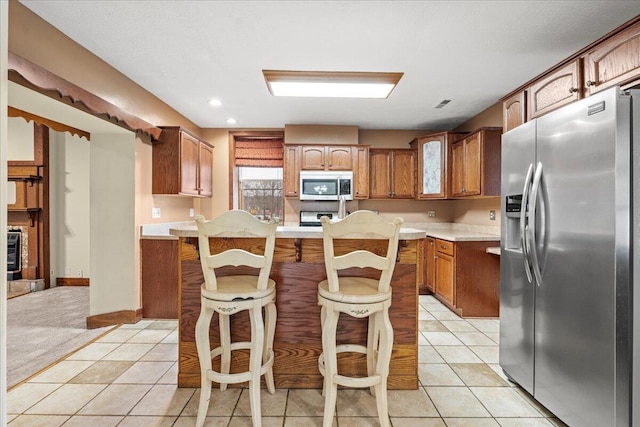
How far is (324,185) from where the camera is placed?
4664mm

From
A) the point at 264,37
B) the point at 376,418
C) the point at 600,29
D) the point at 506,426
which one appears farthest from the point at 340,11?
the point at 506,426

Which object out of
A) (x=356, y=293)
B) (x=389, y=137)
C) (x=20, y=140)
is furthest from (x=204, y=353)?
(x=20, y=140)

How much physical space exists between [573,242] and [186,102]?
12.9 ft

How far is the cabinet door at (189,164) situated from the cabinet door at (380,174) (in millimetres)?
2490

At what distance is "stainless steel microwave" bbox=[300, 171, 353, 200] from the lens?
466 centimetres

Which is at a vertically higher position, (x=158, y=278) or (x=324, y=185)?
(x=324, y=185)

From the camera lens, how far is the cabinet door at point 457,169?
13.7 feet

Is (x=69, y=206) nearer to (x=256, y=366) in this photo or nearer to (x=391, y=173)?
(x=256, y=366)

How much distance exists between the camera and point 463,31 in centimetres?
229

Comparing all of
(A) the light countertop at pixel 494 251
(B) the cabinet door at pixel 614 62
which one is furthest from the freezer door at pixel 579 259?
(A) the light countertop at pixel 494 251

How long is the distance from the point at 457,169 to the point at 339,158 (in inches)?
63.5

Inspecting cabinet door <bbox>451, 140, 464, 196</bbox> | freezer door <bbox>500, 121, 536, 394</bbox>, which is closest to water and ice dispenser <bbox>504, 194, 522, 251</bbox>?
freezer door <bbox>500, 121, 536, 394</bbox>

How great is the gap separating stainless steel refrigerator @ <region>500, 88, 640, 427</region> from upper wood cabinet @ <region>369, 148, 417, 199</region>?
9.09 ft

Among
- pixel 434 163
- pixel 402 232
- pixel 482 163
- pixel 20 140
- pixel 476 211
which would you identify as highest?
pixel 20 140
